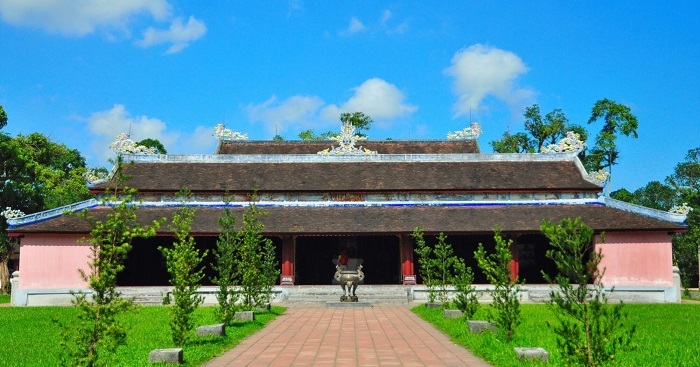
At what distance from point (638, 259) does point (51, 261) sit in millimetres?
23326

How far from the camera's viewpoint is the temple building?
25578mm

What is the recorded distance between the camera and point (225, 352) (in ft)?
37.9

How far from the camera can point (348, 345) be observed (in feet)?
40.2

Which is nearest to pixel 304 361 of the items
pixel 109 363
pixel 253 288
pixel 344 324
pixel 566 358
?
pixel 109 363

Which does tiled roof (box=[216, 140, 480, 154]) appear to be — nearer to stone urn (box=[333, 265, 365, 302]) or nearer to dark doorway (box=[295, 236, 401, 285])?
dark doorway (box=[295, 236, 401, 285])

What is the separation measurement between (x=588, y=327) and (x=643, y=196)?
57.4m

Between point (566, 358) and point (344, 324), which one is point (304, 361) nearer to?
point (566, 358)

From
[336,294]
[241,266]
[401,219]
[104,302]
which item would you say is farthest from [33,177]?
[104,302]

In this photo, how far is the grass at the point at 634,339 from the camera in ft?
34.2

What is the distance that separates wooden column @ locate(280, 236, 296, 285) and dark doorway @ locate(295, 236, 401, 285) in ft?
11.5

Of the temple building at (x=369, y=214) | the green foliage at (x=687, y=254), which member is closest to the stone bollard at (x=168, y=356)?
the temple building at (x=369, y=214)

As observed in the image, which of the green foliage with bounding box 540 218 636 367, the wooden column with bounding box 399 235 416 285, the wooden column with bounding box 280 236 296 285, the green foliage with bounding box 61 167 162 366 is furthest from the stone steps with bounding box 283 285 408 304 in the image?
the green foliage with bounding box 540 218 636 367

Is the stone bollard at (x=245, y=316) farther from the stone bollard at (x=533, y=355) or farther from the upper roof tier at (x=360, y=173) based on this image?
the upper roof tier at (x=360, y=173)

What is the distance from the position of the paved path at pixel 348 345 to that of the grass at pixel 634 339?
333 millimetres
